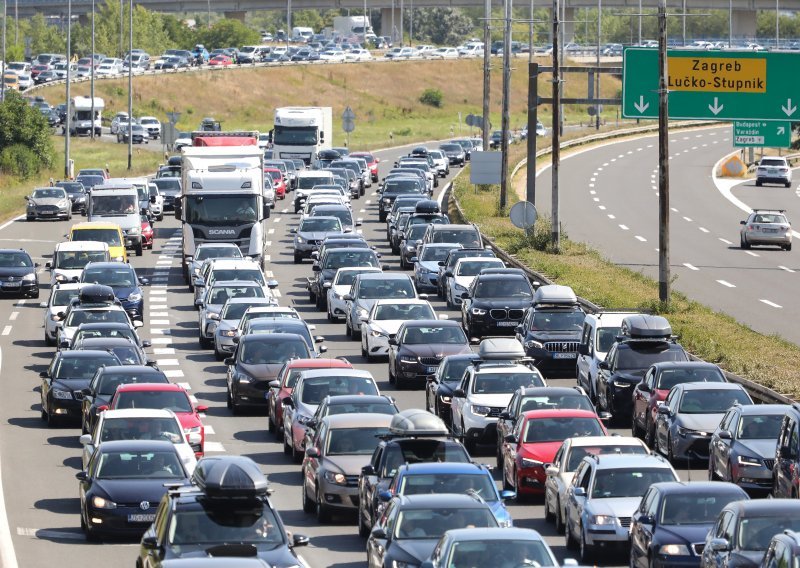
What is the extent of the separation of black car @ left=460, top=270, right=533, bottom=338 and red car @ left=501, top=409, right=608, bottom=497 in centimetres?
1621

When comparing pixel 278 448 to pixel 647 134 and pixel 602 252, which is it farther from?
pixel 647 134

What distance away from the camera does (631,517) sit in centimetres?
2145

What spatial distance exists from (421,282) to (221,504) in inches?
1351

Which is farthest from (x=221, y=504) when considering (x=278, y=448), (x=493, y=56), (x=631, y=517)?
(x=493, y=56)

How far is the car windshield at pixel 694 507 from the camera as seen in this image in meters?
19.9

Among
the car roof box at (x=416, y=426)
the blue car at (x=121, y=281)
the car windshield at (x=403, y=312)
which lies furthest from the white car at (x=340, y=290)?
the car roof box at (x=416, y=426)

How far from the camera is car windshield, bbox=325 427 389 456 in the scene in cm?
2495

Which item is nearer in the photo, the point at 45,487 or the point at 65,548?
the point at 65,548

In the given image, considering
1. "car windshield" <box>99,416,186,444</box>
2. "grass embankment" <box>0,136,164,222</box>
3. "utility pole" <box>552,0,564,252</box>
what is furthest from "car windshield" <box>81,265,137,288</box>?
"grass embankment" <box>0,136,164,222</box>

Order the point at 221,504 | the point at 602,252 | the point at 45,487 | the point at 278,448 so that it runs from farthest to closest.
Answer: the point at 602,252
the point at 278,448
the point at 45,487
the point at 221,504

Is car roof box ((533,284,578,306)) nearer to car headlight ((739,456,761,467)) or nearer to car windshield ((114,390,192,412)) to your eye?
car windshield ((114,390,192,412))

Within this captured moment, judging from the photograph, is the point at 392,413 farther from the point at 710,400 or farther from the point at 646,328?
the point at 646,328

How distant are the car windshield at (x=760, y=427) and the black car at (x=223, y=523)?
881 centimetres

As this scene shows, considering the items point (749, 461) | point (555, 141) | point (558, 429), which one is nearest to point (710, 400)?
point (558, 429)
